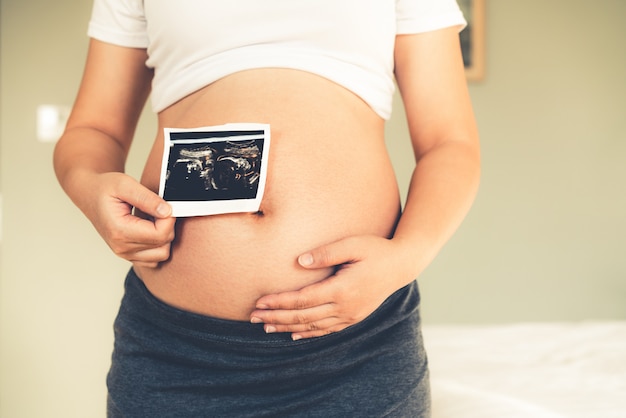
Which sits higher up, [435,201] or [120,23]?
[120,23]

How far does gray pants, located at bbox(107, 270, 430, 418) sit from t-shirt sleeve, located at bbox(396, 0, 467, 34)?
46cm

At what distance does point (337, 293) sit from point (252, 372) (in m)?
0.16

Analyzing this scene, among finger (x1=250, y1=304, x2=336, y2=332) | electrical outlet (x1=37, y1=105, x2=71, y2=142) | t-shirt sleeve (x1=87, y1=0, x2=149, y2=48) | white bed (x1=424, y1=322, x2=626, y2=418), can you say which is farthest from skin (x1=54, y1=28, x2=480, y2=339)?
electrical outlet (x1=37, y1=105, x2=71, y2=142)

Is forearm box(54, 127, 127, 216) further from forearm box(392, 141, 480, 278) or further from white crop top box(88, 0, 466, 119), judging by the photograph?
forearm box(392, 141, 480, 278)

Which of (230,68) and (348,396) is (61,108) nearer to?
(230,68)

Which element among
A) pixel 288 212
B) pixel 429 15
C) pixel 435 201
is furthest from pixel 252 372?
pixel 429 15

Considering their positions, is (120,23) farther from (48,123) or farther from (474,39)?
(474,39)

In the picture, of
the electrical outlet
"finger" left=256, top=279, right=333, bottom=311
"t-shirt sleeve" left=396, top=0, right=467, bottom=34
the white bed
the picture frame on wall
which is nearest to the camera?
"finger" left=256, top=279, right=333, bottom=311

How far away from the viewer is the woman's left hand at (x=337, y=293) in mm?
635

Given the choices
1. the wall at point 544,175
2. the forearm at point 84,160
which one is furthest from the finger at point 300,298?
the wall at point 544,175

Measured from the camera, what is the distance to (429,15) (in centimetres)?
86

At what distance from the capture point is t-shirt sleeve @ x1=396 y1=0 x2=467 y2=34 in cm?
86

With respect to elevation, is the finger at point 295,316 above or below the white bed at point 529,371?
above

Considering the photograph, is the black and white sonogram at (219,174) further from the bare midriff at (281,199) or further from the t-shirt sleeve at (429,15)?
the t-shirt sleeve at (429,15)
